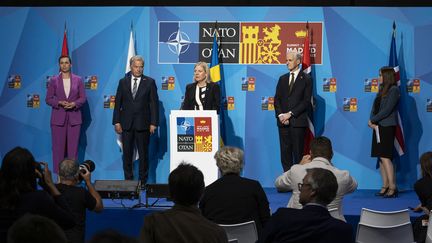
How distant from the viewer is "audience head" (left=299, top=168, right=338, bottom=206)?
401cm

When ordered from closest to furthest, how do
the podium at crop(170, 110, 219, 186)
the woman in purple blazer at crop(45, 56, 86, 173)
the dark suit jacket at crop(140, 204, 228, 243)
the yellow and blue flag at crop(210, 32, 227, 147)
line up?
1. the dark suit jacket at crop(140, 204, 228, 243)
2. the podium at crop(170, 110, 219, 186)
3. the woman in purple blazer at crop(45, 56, 86, 173)
4. the yellow and blue flag at crop(210, 32, 227, 147)

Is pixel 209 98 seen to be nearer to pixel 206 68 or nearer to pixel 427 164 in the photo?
pixel 206 68

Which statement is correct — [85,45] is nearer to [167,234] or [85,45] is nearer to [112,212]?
[112,212]

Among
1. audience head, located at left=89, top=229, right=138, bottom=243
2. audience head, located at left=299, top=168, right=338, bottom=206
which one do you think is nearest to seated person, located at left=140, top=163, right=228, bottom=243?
audience head, located at left=299, top=168, right=338, bottom=206

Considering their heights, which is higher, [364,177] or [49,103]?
[49,103]

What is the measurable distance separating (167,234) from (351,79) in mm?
7099

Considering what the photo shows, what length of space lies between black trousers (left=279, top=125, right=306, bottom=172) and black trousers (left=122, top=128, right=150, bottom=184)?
1.72 m

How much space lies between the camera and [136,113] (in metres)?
9.71

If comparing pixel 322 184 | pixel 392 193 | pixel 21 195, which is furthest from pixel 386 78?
pixel 21 195

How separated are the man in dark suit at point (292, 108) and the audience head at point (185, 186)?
19.3 feet

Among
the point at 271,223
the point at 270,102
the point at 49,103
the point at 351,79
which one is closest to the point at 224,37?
the point at 270,102

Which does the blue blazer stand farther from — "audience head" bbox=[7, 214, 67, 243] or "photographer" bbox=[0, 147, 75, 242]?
"audience head" bbox=[7, 214, 67, 243]
